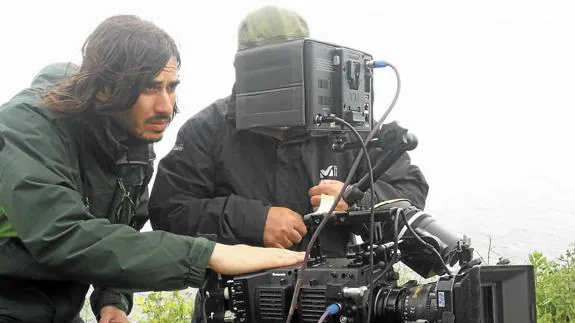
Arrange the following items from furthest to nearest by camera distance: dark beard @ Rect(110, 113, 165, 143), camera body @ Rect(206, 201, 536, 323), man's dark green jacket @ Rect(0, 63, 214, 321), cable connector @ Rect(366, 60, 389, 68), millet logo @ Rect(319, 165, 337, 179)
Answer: millet logo @ Rect(319, 165, 337, 179)
dark beard @ Rect(110, 113, 165, 143)
cable connector @ Rect(366, 60, 389, 68)
man's dark green jacket @ Rect(0, 63, 214, 321)
camera body @ Rect(206, 201, 536, 323)

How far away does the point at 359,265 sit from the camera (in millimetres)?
1279

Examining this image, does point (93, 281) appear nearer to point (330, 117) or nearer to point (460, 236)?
point (330, 117)

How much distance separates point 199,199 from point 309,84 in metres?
0.56

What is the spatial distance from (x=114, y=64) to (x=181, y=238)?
0.49m

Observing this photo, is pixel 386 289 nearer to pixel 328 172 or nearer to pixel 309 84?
pixel 309 84

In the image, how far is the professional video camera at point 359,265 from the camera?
3.90 ft

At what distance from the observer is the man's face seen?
5.32 ft

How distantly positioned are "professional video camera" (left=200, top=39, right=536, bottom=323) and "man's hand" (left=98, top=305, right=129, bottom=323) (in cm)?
58

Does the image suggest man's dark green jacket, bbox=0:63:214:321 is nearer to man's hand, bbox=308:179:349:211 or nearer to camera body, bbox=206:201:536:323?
camera body, bbox=206:201:536:323

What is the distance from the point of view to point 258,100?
165 centimetres

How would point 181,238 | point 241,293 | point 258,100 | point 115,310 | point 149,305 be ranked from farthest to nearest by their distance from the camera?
1. point 149,305
2. point 115,310
3. point 258,100
4. point 181,238
5. point 241,293

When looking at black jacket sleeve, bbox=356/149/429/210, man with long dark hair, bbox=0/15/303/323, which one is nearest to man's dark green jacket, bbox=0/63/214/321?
man with long dark hair, bbox=0/15/303/323

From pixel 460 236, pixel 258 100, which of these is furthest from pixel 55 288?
pixel 460 236

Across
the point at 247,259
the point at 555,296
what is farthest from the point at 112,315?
the point at 555,296
